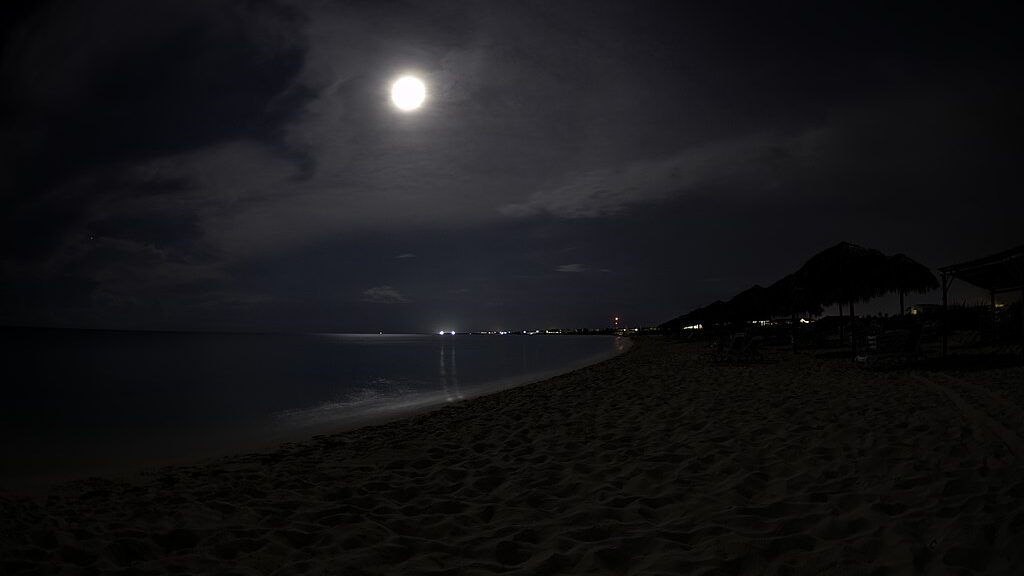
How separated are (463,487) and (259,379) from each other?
2174 centimetres

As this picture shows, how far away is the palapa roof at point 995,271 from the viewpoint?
33.1 feet

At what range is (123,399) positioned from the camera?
1636 cm

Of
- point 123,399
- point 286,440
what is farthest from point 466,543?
point 123,399

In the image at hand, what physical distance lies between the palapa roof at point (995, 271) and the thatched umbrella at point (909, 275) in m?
1.44

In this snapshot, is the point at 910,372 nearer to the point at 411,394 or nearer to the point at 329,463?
the point at 329,463

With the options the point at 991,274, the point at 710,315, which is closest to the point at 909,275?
the point at 991,274

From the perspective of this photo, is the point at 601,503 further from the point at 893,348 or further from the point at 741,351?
the point at 741,351

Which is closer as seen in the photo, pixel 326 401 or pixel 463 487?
pixel 463 487

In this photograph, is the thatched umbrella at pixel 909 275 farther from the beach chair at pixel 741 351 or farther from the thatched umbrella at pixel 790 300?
the beach chair at pixel 741 351

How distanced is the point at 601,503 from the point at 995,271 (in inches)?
632

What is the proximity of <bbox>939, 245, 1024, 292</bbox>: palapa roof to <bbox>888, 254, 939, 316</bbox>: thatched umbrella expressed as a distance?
1.44m

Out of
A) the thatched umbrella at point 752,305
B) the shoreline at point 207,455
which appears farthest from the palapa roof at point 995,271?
the shoreline at point 207,455

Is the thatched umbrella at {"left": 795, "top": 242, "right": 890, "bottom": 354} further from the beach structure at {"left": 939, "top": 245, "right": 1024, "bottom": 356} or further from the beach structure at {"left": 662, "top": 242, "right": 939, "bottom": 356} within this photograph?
the beach structure at {"left": 939, "top": 245, "right": 1024, "bottom": 356}

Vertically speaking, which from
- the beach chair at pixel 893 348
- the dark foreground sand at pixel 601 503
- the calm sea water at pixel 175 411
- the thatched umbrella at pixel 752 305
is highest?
the thatched umbrella at pixel 752 305
